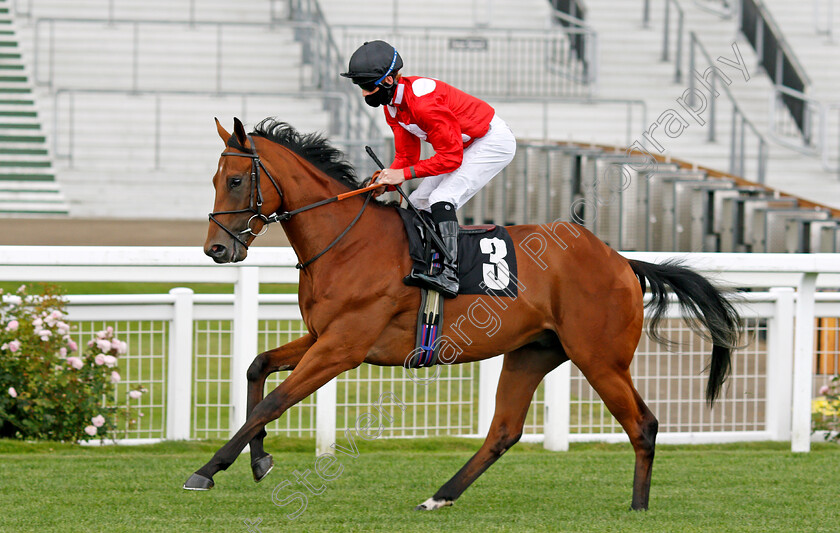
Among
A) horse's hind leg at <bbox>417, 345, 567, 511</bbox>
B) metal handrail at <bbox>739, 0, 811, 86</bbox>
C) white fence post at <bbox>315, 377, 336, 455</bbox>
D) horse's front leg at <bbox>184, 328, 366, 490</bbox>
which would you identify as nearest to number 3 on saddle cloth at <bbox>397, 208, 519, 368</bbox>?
horse's front leg at <bbox>184, 328, 366, 490</bbox>

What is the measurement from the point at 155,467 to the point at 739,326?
94.3 inches

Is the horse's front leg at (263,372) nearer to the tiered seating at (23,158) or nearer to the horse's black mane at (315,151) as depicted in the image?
the horse's black mane at (315,151)

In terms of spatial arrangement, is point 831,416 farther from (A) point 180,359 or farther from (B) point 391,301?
(A) point 180,359

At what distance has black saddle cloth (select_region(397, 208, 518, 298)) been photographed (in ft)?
12.7

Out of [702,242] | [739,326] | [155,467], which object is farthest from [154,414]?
[702,242]

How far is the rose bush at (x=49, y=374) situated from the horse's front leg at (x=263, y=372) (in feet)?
3.84

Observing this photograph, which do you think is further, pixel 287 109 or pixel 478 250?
pixel 287 109

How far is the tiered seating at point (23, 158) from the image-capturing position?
11680 millimetres

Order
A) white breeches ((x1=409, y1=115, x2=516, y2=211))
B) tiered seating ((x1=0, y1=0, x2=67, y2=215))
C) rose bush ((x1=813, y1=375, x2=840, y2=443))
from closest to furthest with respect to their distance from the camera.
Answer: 1. white breeches ((x1=409, y1=115, x2=516, y2=211))
2. rose bush ((x1=813, y1=375, x2=840, y2=443))
3. tiered seating ((x1=0, y1=0, x2=67, y2=215))

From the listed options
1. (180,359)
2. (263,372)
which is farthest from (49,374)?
(263,372)

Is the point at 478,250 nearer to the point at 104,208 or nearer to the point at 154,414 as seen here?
the point at 154,414

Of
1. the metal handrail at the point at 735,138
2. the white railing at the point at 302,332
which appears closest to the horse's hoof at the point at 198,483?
the white railing at the point at 302,332

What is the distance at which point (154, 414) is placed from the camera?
5.61m

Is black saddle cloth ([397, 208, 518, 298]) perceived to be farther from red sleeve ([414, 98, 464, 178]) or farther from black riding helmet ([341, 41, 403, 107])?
black riding helmet ([341, 41, 403, 107])
